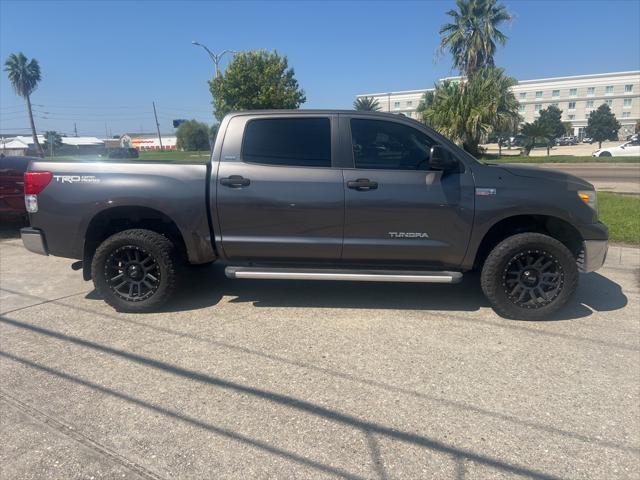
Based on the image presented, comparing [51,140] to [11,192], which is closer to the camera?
[11,192]

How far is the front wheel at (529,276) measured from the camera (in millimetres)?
4020

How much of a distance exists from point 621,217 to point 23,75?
91323mm

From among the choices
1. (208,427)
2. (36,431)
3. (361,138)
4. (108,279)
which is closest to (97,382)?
(36,431)

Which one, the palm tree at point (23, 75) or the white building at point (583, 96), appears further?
the white building at point (583, 96)

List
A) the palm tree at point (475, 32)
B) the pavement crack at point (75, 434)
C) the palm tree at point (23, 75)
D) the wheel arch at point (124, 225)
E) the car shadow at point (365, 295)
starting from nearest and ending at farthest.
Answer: the pavement crack at point (75, 434) < the wheel arch at point (124, 225) < the car shadow at point (365, 295) < the palm tree at point (475, 32) < the palm tree at point (23, 75)

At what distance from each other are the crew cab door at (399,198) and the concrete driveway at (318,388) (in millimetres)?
661

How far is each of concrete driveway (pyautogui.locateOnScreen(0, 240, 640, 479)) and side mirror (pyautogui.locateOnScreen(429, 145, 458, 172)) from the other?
1.43 meters

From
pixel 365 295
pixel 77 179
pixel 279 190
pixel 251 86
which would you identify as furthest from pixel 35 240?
pixel 251 86

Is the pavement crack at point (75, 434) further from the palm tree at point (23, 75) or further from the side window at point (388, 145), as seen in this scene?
the palm tree at point (23, 75)

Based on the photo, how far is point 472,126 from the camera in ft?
85.5

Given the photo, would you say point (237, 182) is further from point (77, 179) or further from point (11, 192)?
point (11, 192)

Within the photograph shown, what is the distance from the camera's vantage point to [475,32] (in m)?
36.1

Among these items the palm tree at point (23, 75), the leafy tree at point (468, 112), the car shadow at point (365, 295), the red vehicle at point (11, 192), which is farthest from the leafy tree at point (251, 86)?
the palm tree at point (23, 75)

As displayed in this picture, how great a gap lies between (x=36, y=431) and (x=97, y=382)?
1.77 ft
